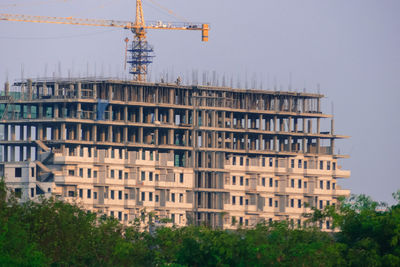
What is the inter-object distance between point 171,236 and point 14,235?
31.3 m

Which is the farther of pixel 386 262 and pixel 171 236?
pixel 171 236

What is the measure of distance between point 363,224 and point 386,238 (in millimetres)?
3816

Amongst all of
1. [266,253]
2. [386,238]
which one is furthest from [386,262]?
[266,253]

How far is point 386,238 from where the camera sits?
136875mm

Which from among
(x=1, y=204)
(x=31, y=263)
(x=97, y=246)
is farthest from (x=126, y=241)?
(x=31, y=263)

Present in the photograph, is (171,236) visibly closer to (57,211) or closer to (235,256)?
(57,211)

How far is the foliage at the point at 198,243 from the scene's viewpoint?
127m

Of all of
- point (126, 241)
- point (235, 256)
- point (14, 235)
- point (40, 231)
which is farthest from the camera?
point (126, 241)

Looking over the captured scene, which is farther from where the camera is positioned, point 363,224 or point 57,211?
point 57,211

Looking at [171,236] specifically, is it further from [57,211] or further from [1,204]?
[1,204]

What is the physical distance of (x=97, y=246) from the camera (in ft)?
495

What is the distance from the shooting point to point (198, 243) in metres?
128

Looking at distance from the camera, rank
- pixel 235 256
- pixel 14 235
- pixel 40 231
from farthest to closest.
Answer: pixel 40 231
pixel 14 235
pixel 235 256

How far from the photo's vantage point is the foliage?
127 metres
